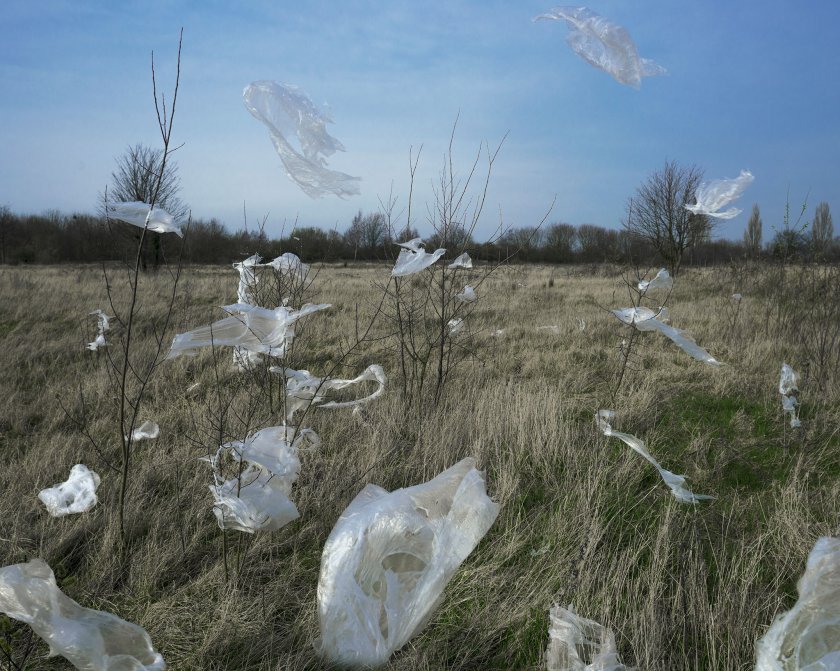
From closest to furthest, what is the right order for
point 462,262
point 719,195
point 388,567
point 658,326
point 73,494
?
point 388,567
point 73,494
point 658,326
point 719,195
point 462,262

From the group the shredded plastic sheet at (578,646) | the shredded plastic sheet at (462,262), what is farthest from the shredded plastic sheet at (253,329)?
the shredded plastic sheet at (462,262)

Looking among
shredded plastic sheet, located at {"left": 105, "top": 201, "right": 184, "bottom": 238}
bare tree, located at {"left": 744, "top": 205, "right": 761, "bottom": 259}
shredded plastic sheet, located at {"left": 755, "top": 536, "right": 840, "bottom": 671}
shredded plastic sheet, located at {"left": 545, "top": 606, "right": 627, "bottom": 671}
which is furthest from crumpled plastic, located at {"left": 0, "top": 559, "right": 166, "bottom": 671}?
bare tree, located at {"left": 744, "top": 205, "right": 761, "bottom": 259}

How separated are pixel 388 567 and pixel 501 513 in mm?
878

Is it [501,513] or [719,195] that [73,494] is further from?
[719,195]

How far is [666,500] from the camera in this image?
108 inches

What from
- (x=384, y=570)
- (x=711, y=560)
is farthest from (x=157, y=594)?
(x=711, y=560)

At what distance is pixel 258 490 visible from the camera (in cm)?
A: 204

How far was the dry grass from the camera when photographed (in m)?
1.81

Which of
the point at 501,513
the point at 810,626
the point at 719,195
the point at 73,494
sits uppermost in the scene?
the point at 719,195

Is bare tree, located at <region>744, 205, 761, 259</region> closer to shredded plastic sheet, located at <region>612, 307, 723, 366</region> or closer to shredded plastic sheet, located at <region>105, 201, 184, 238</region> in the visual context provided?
shredded plastic sheet, located at <region>612, 307, 723, 366</region>

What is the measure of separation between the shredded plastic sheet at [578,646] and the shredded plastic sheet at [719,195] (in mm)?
2711

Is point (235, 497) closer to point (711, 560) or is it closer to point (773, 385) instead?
point (711, 560)

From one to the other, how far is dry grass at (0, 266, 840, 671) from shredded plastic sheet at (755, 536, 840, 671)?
0.28m

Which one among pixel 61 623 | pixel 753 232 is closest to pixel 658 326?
pixel 61 623
